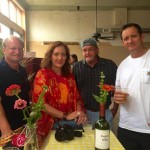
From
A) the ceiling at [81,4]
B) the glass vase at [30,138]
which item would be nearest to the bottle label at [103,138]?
the glass vase at [30,138]

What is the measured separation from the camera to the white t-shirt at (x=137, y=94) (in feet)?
5.70

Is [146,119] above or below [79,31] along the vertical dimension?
below

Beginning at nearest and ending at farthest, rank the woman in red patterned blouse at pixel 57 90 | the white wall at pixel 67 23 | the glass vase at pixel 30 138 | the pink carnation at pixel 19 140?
the glass vase at pixel 30 138
the pink carnation at pixel 19 140
the woman in red patterned blouse at pixel 57 90
the white wall at pixel 67 23

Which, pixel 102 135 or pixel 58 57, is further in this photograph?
pixel 58 57

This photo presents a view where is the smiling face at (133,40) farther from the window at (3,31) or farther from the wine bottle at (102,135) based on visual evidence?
the window at (3,31)

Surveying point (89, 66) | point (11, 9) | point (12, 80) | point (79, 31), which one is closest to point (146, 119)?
point (89, 66)

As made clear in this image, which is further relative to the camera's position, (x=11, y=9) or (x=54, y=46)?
(x=11, y=9)

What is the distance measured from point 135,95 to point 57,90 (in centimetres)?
62

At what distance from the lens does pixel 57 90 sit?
1.79 metres

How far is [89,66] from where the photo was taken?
2.37 m

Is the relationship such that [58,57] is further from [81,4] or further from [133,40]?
[81,4]

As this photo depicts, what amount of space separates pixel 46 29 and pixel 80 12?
46.3 inches

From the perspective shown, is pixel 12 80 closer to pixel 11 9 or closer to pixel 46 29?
pixel 11 9

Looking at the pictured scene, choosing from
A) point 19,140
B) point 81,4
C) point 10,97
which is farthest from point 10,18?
point 19,140
